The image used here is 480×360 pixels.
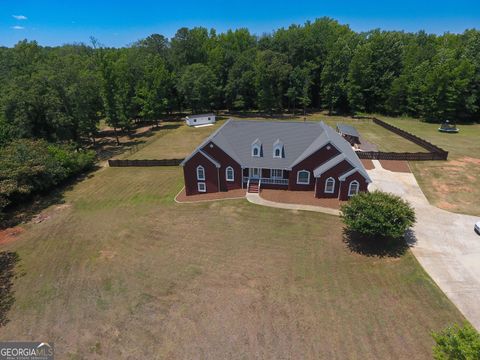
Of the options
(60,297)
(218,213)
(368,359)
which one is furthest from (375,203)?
(60,297)

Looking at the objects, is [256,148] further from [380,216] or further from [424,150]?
[424,150]

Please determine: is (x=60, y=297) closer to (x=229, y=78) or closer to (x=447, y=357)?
(x=447, y=357)

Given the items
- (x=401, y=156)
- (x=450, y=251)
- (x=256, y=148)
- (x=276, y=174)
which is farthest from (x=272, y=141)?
(x=401, y=156)

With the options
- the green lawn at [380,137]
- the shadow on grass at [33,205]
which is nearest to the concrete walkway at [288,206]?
the shadow on grass at [33,205]

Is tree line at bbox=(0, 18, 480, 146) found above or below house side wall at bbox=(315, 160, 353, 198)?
above

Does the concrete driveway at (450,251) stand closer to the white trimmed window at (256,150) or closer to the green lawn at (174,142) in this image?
the white trimmed window at (256,150)

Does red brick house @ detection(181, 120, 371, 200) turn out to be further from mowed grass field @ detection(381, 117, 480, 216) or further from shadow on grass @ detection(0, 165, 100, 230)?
shadow on grass @ detection(0, 165, 100, 230)

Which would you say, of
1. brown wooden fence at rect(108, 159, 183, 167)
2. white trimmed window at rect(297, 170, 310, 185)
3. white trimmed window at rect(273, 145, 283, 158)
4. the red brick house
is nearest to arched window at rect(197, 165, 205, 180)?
the red brick house
